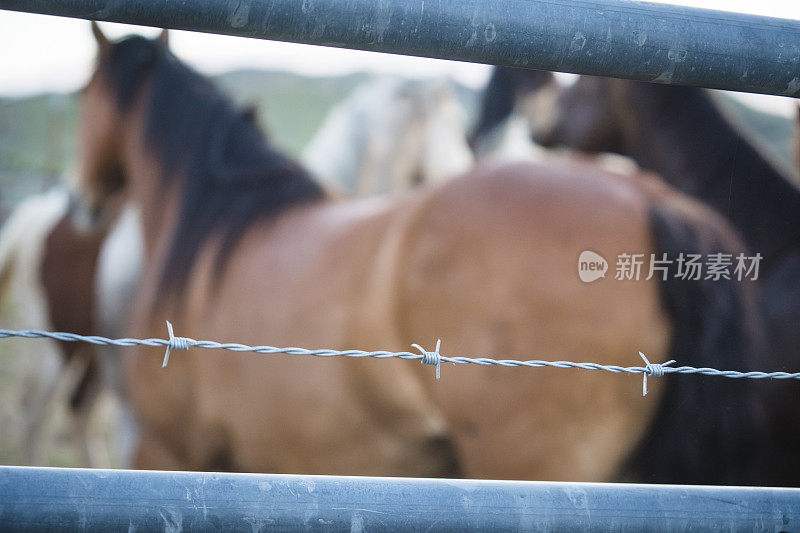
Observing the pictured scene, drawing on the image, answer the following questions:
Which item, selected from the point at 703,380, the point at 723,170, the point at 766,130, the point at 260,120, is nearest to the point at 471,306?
the point at 703,380

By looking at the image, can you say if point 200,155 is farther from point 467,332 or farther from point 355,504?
point 355,504

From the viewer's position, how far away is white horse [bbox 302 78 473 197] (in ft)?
9.46

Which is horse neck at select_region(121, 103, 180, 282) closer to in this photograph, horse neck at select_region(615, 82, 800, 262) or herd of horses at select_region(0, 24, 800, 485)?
herd of horses at select_region(0, 24, 800, 485)

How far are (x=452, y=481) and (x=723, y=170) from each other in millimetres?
1440

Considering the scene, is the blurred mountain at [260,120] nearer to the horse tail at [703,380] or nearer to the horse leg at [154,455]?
the horse tail at [703,380]

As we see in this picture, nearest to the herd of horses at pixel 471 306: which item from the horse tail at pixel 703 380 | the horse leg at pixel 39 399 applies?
the horse tail at pixel 703 380

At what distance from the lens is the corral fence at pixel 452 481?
0.43 meters

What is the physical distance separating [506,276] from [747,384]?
46 centimetres

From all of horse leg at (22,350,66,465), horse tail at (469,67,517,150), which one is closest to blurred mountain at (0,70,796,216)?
horse leg at (22,350,66,465)

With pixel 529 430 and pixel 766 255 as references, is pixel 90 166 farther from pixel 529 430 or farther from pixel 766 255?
pixel 766 255

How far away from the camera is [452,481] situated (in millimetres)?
480

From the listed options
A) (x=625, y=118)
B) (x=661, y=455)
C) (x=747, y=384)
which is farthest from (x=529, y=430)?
(x=625, y=118)

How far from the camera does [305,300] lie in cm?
157

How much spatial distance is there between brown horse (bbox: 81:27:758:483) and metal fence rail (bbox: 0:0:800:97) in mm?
686
